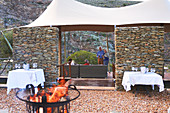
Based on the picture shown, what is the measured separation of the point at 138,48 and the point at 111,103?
6.81ft

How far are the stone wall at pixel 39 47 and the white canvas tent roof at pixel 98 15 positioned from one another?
891 millimetres

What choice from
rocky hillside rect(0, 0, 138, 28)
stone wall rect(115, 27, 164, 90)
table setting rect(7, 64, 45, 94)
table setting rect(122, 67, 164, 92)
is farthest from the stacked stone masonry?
rocky hillside rect(0, 0, 138, 28)

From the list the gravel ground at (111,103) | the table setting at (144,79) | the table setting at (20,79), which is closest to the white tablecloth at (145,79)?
the table setting at (144,79)

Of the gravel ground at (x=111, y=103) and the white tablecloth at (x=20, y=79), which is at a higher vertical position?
the white tablecloth at (x=20, y=79)

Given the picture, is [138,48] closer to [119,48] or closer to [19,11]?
[119,48]

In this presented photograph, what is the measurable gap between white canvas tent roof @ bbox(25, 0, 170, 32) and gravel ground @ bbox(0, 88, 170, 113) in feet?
9.11

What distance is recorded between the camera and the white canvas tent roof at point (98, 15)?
6.13m

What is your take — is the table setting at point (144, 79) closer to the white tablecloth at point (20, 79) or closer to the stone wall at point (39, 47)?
the stone wall at point (39, 47)

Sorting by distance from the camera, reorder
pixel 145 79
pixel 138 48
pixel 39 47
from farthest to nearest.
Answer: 1. pixel 39 47
2. pixel 138 48
3. pixel 145 79

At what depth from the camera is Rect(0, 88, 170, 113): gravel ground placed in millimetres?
3416

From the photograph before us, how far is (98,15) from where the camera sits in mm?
6770

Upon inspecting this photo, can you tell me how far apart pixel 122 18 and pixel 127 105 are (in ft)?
13.0

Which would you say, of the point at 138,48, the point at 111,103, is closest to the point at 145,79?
the point at 138,48

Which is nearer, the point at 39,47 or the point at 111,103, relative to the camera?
the point at 111,103
